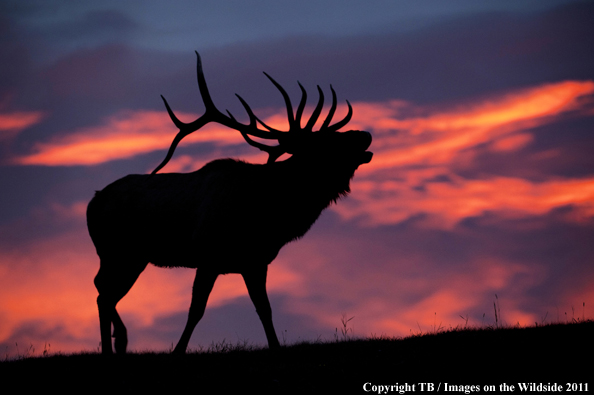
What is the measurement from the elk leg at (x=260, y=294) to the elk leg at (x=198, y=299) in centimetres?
57

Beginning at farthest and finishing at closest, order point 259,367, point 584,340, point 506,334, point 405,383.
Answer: point 506,334
point 584,340
point 259,367
point 405,383

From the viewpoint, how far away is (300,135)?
9.55 meters

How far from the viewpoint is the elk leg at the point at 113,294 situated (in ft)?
33.4

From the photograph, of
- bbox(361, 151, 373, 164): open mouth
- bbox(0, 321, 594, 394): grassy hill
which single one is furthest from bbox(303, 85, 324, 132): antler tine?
bbox(0, 321, 594, 394): grassy hill

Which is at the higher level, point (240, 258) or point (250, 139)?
point (250, 139)

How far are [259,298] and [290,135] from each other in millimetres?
2457

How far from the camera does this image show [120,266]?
10.7 meters

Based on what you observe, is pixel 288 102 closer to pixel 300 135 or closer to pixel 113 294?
pixel 300 135

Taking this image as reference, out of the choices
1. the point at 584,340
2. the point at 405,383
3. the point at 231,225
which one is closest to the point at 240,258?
the point at 231,225

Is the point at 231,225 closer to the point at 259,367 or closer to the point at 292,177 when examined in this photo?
the point at 292,177

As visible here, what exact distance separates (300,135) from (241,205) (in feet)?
4.48

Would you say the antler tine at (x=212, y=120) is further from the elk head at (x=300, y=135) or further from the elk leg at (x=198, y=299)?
the elk leg at (x=198, y=299)

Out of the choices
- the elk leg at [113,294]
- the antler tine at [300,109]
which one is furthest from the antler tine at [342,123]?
the elk leg at [113,294]

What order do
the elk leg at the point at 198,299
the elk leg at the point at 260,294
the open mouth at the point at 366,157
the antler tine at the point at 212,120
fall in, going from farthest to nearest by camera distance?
the antler tine at the point at 212,120
the elk leg at the point at 260,294
the open mouth at the point at 366,157
the elk leg at the point at 198,299
